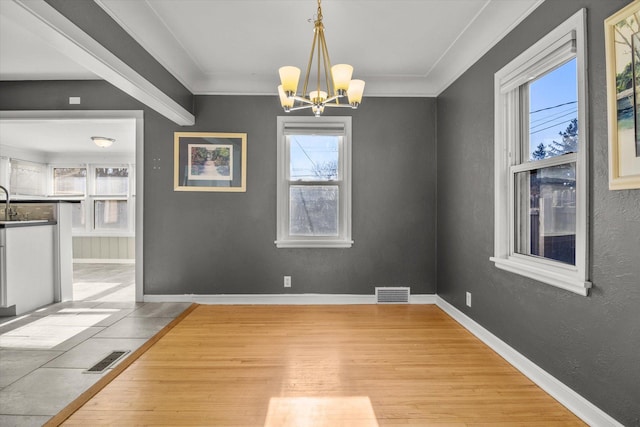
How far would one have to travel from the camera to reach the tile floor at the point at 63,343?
1920 millimetres

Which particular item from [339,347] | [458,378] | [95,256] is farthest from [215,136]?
[95,256]

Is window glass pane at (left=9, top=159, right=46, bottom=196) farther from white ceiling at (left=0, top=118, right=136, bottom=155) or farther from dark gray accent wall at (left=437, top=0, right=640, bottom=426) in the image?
dark gray accent wall at (left=437, top=0, right=640, bottom=426)

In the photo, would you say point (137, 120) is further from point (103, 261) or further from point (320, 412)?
point (103, 261)

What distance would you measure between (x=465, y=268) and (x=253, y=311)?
7.53 ft

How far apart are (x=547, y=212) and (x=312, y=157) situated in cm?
248

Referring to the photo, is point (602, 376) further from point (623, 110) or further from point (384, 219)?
point (384, 219)

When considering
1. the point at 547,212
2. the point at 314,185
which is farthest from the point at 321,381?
the point at 314,185

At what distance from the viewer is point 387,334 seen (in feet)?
10.0

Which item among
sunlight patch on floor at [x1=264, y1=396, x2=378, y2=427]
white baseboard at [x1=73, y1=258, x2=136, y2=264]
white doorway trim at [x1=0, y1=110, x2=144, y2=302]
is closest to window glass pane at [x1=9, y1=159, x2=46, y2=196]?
white baseboard at [x1=73, y1=258, x2=136, y2=264]

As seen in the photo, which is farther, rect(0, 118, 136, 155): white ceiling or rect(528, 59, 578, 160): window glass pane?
rect(0, 118, 136, 155): white ceiling

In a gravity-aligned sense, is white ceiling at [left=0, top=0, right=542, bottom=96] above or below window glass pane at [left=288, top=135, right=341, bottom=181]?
above

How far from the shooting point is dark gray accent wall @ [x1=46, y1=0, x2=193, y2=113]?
6.35 feet

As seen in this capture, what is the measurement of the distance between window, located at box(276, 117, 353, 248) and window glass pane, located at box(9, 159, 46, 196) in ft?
21.4

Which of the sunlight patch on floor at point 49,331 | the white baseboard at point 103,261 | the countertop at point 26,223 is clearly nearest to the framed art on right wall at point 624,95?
the sunlight patch on floor at point 49,331
